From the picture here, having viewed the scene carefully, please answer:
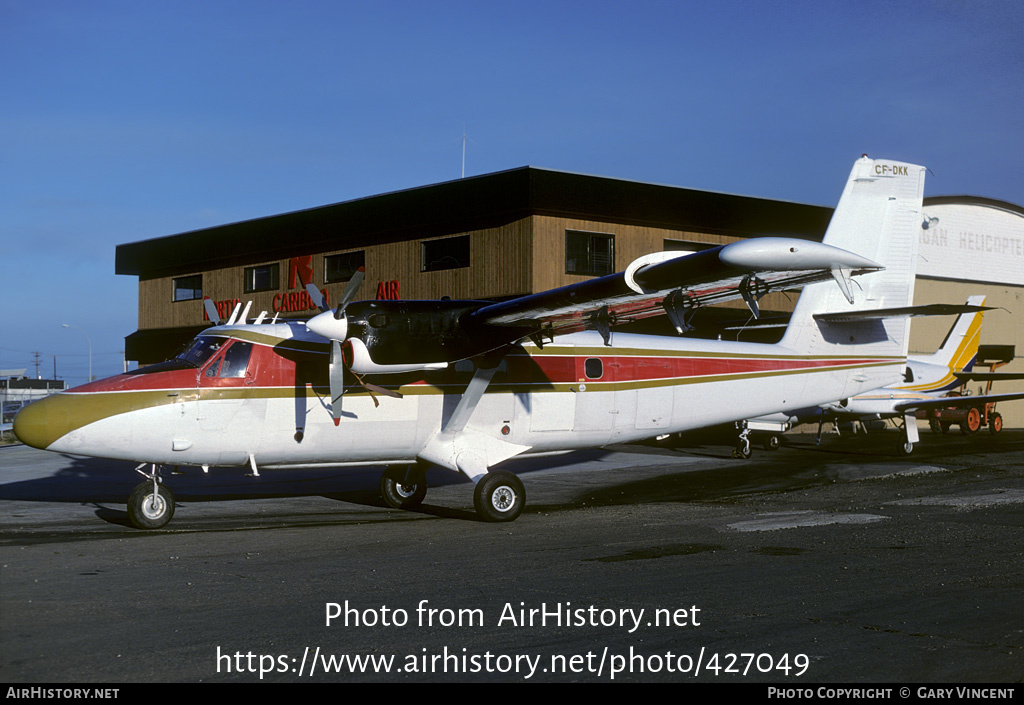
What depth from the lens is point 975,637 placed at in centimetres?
661

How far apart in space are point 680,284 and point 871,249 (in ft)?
27.2

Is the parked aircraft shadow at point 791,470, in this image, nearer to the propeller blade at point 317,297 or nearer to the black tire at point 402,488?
the black tire at point 402,488

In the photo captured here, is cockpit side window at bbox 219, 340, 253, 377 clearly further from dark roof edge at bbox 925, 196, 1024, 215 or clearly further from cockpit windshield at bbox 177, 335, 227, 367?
dark roof edge at bbox 925, 196, 1024, 215

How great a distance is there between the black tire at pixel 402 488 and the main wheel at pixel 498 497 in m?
2.37

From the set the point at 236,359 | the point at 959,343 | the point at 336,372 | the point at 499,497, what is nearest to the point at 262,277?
the point at 236,359

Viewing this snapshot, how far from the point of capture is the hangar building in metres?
29.7

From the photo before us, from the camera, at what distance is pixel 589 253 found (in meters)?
30.6

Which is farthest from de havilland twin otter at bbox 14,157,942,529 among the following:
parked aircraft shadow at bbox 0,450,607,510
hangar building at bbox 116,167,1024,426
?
hangar building at bbox 116,167,1024,426

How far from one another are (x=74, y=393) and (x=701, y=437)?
26.5m

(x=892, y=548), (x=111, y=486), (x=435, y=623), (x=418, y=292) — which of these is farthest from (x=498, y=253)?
(x=435, y=623)

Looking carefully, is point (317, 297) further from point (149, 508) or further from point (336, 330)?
point (149, 508)

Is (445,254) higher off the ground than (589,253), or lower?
higher

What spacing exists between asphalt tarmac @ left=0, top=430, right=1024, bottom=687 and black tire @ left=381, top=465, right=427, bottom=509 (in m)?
0.45
